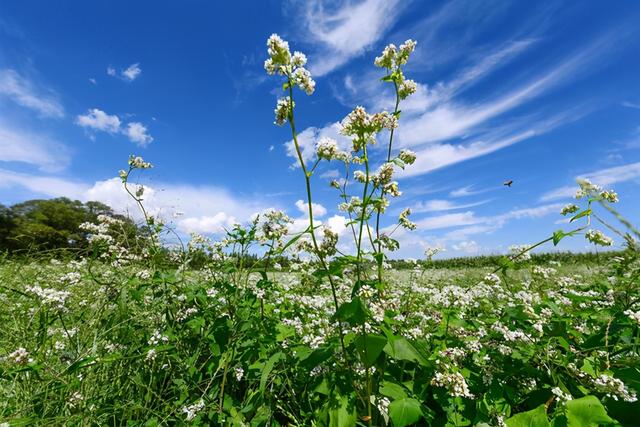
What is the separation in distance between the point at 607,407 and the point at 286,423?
2.15 metres

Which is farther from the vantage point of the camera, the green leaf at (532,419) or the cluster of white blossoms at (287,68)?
the cluster of white blossoms at (287,68)

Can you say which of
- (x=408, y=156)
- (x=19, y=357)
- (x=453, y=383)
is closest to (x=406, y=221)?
(x=408, y=156)

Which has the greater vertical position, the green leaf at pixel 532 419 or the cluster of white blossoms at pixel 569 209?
the cluster of white blossoms at pixel 569 209

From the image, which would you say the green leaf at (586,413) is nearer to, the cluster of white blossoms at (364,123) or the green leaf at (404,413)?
the green leaf at (404,413)

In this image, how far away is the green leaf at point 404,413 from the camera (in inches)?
69.0

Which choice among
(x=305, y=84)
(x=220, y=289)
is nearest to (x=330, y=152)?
(x=305, y=84)

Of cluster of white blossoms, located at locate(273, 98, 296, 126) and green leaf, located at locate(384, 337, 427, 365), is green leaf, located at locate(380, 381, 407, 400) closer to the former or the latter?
green leaf, located at locate(384, 337, 427, 365)

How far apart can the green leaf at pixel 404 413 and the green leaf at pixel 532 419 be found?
0.47 metres

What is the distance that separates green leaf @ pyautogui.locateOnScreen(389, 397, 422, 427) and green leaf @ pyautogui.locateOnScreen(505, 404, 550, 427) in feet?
1.56

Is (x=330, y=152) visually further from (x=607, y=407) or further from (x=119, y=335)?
(x=119, y=335)

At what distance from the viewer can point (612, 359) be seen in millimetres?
2277

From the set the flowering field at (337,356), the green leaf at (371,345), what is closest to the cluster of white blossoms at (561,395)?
the flowering field at (337,356)

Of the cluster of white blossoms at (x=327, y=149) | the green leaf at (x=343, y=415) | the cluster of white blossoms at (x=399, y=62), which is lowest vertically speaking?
the green leaf at (x=343, y=415)

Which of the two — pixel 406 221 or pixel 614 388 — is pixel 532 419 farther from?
pixel 406 221
